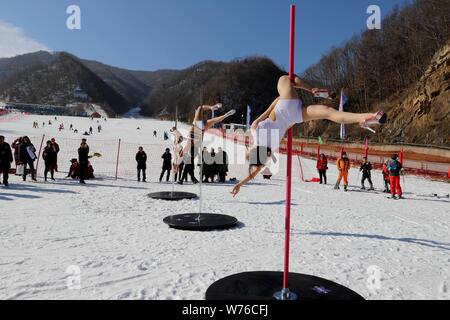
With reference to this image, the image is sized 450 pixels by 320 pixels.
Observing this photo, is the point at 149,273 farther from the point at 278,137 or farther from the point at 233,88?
the point at 233,88

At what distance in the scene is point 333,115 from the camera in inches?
169

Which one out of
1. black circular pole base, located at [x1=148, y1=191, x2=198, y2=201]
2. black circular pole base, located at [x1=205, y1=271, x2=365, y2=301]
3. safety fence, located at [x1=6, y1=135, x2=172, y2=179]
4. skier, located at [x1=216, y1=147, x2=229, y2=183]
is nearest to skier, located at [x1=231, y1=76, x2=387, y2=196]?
black circular pole base, located at [x1=205, y1=271, x2=365, y2=301]

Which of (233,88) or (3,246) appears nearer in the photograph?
(3,246)

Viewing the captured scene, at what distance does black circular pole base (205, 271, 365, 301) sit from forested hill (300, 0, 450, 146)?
37.5 m

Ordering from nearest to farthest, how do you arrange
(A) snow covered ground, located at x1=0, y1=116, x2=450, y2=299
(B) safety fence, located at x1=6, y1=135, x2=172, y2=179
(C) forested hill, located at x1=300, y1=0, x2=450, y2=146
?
(A) snow covered ground, located at x1=0, y1=116, x2=450, y2=299 → (B) safety fence, located at x1=6, y1=135, x2=172, y2=179 → (C) forested hill, located at x1=300, y1=0, x2=450, y2=146

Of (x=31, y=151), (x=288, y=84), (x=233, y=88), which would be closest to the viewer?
(x=288, y=84)

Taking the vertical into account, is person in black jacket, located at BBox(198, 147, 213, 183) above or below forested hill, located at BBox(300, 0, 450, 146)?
below

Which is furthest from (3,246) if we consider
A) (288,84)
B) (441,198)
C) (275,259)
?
(441,198)

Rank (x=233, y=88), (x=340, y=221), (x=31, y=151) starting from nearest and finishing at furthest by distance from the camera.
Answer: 1. (x=340, y=221)
2. (x=31, y=151)
3. (x=233, y=88)

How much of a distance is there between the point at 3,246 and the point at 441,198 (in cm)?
1646

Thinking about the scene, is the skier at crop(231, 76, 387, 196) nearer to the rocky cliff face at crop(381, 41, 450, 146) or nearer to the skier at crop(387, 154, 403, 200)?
the skier at crop(387, 154, 403, 200)

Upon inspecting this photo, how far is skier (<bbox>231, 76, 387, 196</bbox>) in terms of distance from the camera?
4477 millimetres

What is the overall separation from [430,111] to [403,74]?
22.1m
